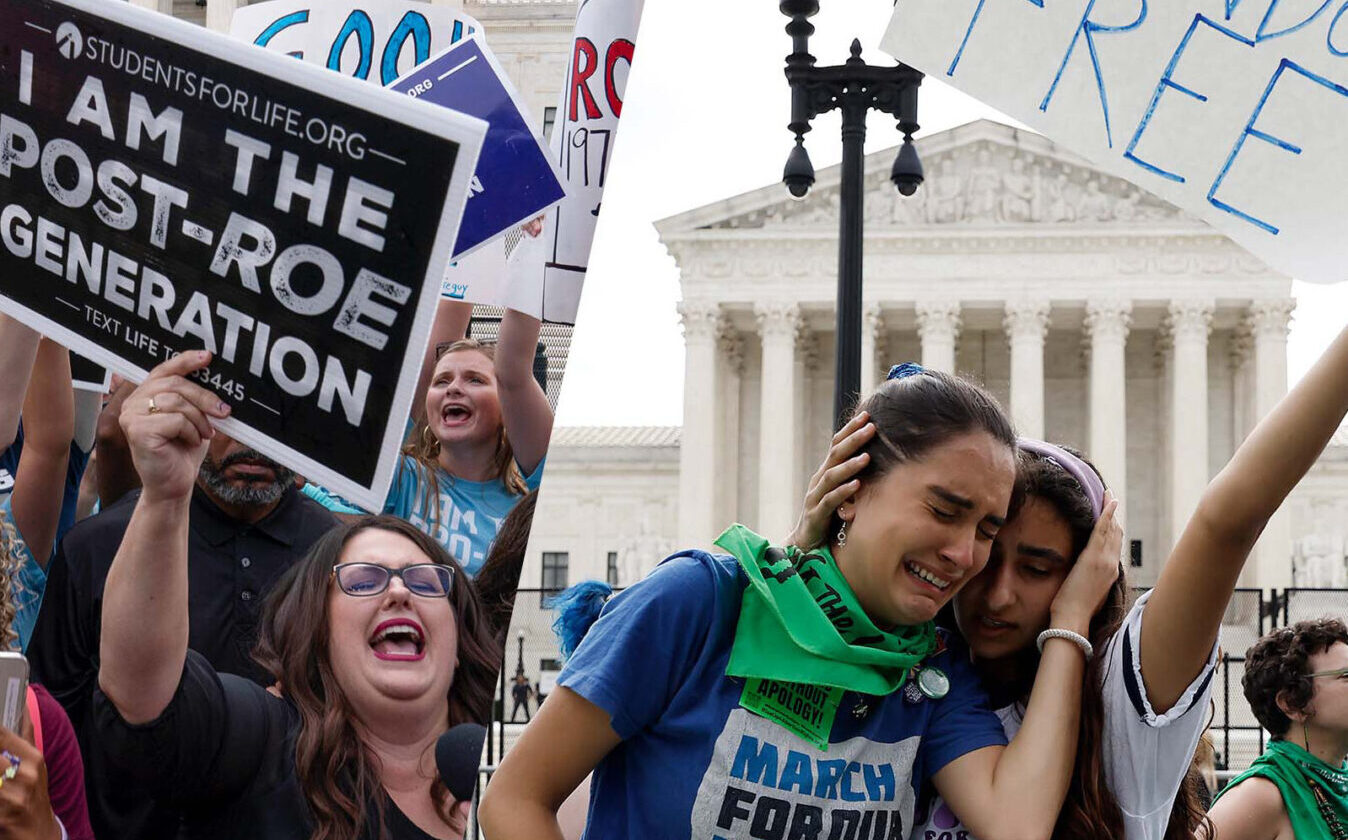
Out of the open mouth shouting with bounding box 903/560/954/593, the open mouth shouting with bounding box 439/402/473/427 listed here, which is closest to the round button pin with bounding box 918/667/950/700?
the open mouth shouting with bounding box 903/560/954/593

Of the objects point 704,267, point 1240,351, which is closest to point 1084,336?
point 1240,351

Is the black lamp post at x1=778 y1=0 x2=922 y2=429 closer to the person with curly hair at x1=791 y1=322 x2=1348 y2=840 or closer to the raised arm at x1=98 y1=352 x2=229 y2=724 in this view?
the person with curly hair at x1=791 y1=322 x2=1348 y2=840

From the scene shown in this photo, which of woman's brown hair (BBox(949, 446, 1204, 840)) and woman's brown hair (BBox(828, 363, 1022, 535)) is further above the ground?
woman's brown hair (BBox(828, 363, 1022, 535))

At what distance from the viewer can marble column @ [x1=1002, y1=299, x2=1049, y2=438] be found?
3853 cm

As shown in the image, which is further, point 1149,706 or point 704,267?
point 704,267

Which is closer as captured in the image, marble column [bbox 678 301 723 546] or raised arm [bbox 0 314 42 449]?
raised arm [bbox 0 314 42 449]

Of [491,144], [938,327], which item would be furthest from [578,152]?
[938,327]

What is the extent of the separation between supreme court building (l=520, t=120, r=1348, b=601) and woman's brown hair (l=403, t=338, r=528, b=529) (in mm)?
35650

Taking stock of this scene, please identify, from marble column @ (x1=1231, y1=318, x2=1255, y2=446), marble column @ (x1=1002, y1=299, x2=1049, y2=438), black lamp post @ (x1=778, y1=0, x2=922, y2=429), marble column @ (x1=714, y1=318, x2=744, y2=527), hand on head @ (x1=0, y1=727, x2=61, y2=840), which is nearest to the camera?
hand on head @ (x1=0, y1=727, x2=61, y2=840)

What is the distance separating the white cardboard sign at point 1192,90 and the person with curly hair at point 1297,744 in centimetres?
157

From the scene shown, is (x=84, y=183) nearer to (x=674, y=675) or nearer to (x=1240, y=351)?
(x=674, y=675)

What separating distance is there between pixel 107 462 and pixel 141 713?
0.26m

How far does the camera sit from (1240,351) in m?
39.3

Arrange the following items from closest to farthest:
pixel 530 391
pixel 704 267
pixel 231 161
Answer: pixel 231 161 → pixel 530 391 → pixel 704 267
